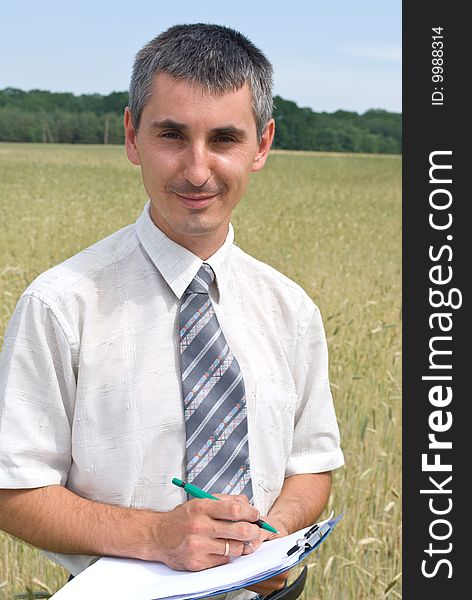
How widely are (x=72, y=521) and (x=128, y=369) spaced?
299 mm

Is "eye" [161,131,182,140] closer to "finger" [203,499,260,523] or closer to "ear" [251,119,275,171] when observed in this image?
"ear" [251,119,275,171]

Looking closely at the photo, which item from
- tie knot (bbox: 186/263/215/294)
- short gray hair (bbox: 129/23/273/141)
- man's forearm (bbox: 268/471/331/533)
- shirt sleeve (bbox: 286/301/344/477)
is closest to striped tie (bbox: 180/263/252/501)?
tie knot (bbox: 186/263/215/294)

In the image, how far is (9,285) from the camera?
6.52m

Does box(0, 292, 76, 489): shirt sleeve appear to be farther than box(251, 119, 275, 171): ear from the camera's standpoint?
No

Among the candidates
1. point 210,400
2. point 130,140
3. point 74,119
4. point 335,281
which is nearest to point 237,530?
point 210,400

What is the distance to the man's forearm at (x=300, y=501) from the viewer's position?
186cm

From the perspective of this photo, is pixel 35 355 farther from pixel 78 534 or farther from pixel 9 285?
pixel 9 285

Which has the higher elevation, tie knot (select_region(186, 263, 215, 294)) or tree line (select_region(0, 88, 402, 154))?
tree line (select_region(0, 88, 402, 154))

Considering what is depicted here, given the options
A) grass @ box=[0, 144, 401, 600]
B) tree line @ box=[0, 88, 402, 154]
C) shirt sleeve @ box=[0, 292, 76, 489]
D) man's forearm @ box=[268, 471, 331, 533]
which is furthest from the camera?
tree line @ box=[0, 88, 402, 154]

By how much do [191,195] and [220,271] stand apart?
218 mm

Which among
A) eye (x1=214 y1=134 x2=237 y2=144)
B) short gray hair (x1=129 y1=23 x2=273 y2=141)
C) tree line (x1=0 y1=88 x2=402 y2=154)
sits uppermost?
tree line (x1=0 y1=88 x2=402 y2=154)

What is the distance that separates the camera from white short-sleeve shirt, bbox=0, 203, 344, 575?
1651mm

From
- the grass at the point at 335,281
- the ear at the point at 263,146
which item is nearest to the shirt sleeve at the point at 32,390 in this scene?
the ear at the point at 263,146

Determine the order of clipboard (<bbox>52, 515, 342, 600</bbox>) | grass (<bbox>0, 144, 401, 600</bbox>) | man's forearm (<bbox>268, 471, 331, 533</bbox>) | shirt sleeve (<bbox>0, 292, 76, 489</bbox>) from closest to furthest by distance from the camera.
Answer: clipboard (<bbox>52, 515, 342, 600</bbox>) < shirt sleeve (<bbox>0, 292, 76, 489</bbox>) < man's forearm (<bbox>268, 471, 331, 533</bbox>) < grass (<bbox>0, 144, 401, 600</bbox>)
